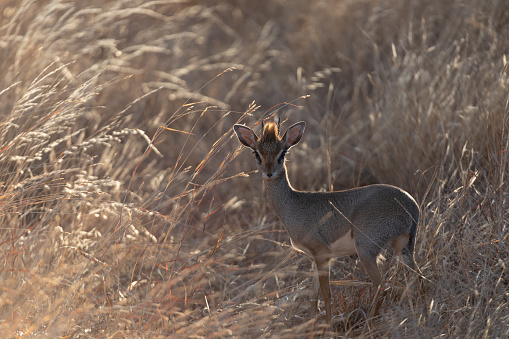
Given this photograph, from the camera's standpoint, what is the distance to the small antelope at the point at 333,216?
3.96 m

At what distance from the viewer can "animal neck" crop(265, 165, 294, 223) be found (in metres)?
4.49

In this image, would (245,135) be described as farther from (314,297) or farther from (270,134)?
(314,297)

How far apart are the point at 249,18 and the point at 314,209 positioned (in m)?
7.44

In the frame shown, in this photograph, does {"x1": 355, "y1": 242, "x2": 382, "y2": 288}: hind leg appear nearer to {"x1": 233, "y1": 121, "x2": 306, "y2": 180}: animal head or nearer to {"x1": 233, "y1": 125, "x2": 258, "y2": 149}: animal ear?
{"x1": 233, "y1": 121, "x2": 306, "y2": 180}: animal head

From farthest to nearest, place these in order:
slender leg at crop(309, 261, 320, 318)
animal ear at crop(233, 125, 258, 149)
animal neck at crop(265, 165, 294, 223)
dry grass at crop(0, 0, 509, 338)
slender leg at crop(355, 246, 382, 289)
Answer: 1. animal neck at crop(265, 165, 294, 223)
2. animal ear at crop(233, 125, 258, 149)
3. slender leg at crop(309, 261, 320, 318)
4. slender leg at crop(355, 246, 382, 289)
5. dry grass at crop(0, 0, 509, 338)

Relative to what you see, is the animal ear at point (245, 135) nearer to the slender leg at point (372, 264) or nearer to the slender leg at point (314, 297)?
the slender leg at point (314, 297)

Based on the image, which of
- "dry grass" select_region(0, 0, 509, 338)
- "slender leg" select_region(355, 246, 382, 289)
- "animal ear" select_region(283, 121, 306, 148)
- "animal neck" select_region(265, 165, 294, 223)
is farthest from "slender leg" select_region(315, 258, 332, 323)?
"animal ear" select_region(283, 121, 306, 148)

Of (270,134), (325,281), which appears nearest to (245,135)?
(270,134)

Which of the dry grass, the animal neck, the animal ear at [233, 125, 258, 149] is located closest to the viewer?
the dry grass

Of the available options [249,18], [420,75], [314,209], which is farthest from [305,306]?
[249,18]

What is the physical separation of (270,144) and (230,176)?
2.42m

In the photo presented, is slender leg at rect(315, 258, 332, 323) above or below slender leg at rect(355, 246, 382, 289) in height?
below

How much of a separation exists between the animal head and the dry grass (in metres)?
0.20

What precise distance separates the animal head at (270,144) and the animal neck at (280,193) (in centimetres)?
15
